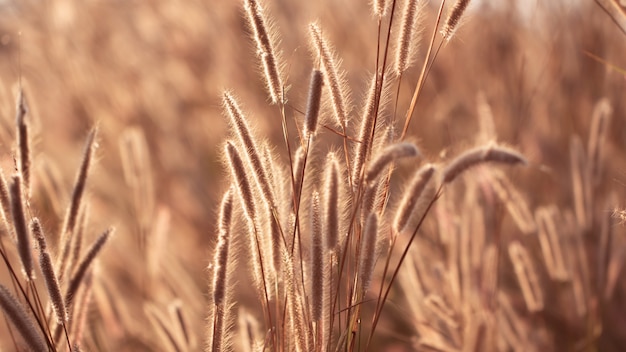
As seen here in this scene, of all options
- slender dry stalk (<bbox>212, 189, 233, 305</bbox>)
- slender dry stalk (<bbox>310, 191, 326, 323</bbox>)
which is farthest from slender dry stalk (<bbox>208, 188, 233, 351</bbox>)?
slender dry stalk (<bbox>310, 191, 326, 323</bbox>)

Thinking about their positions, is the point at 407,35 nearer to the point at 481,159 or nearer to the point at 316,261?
the point at 481,159

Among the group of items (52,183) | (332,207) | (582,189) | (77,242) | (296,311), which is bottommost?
(582,189)

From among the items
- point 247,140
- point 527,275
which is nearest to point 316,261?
point 247,140

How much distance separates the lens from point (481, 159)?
102 centimetres

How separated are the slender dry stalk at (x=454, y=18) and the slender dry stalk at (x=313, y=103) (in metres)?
0.22

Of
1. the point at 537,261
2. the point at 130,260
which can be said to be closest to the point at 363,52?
the point at 537,261

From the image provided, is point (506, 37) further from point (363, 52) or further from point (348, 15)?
point (348, 15)

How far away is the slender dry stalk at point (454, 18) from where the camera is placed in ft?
3.65

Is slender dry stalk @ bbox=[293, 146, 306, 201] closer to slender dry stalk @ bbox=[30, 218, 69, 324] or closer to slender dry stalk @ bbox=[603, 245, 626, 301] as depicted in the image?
slender dry stalk @ bbox=[30, 218, 69, 324]

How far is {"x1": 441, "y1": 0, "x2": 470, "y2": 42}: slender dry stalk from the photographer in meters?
1.11

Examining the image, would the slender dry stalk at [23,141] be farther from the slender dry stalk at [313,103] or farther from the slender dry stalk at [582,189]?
the slender dry stalk at [582,189]

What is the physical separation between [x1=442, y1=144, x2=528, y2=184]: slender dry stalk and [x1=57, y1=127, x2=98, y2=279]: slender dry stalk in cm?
54

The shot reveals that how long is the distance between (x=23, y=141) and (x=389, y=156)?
565 mm

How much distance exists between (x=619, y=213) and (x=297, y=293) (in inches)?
18.2
